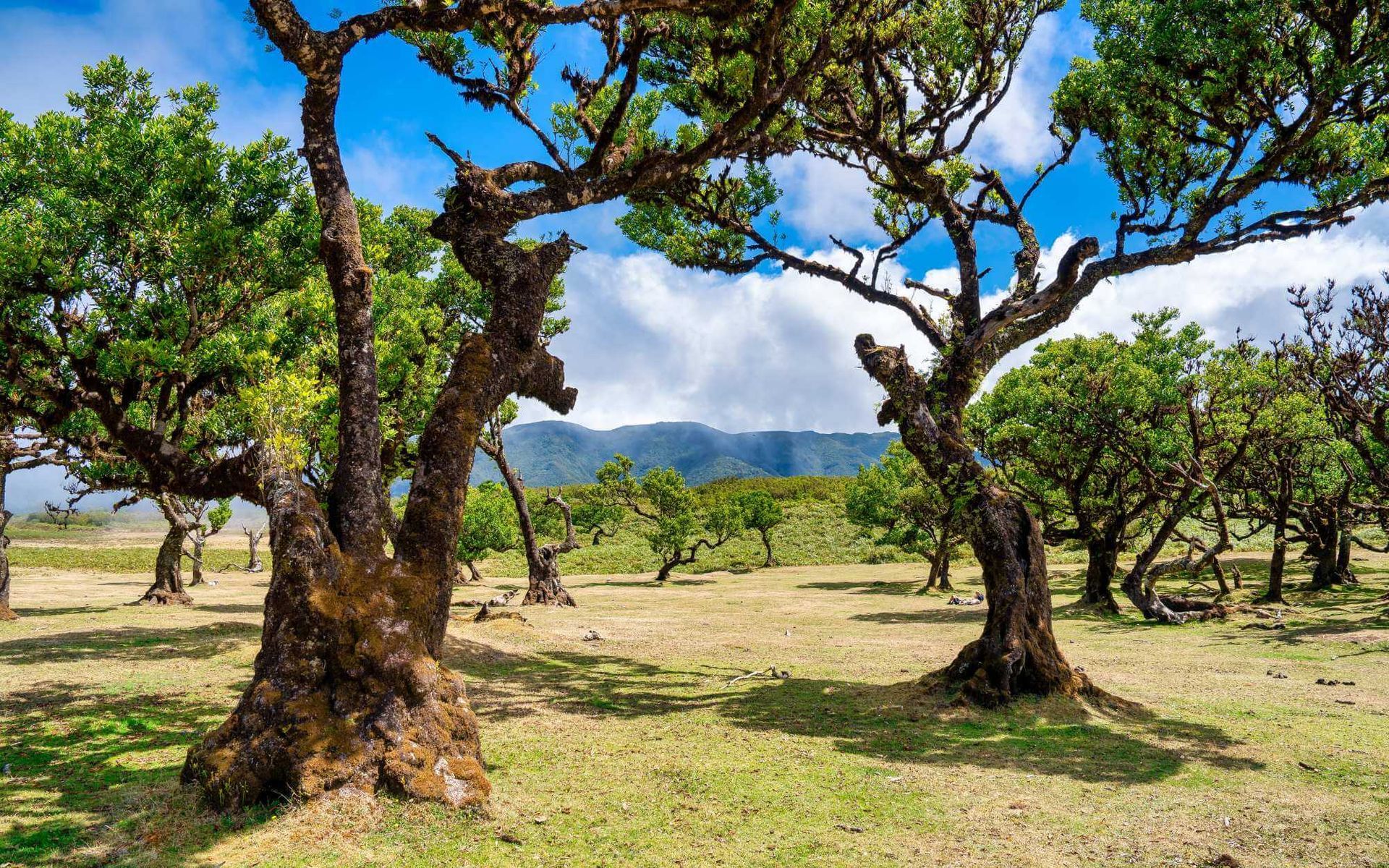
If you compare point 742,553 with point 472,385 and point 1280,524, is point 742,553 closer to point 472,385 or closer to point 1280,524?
point 1280,524

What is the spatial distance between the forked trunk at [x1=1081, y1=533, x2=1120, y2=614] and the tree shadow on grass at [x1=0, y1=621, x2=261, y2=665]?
27.7 metres

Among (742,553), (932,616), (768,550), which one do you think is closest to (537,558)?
(932,616)

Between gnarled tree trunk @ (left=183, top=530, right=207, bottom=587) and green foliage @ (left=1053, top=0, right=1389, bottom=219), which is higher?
green foliage @ (left=1053, top=0, right=1389, bottom=219)

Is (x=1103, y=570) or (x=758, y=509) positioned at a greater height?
(x=758, y=509)

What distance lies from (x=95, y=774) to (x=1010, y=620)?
39.8 feet

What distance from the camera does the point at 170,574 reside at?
1009 inches

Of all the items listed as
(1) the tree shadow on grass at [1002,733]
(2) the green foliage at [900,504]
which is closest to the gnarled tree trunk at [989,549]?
(1) the tree shadow on grass at [1002,733]

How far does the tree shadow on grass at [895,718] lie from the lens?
28.0 ft

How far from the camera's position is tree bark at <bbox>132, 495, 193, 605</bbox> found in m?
25.0

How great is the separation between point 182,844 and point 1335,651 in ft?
73.1

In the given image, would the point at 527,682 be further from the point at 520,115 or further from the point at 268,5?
the point at 268,5

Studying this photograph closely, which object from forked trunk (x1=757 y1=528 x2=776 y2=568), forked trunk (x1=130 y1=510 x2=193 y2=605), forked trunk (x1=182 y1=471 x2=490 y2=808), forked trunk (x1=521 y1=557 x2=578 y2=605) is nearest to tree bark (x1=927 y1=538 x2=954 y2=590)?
forked trunk (x1=757 y1=528 x2=776 y2=568)

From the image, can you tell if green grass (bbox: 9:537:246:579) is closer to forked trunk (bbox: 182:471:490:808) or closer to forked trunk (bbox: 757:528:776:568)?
forked trunk (bbox: 757:528:776:568)

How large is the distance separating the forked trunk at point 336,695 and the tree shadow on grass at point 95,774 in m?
0.42
